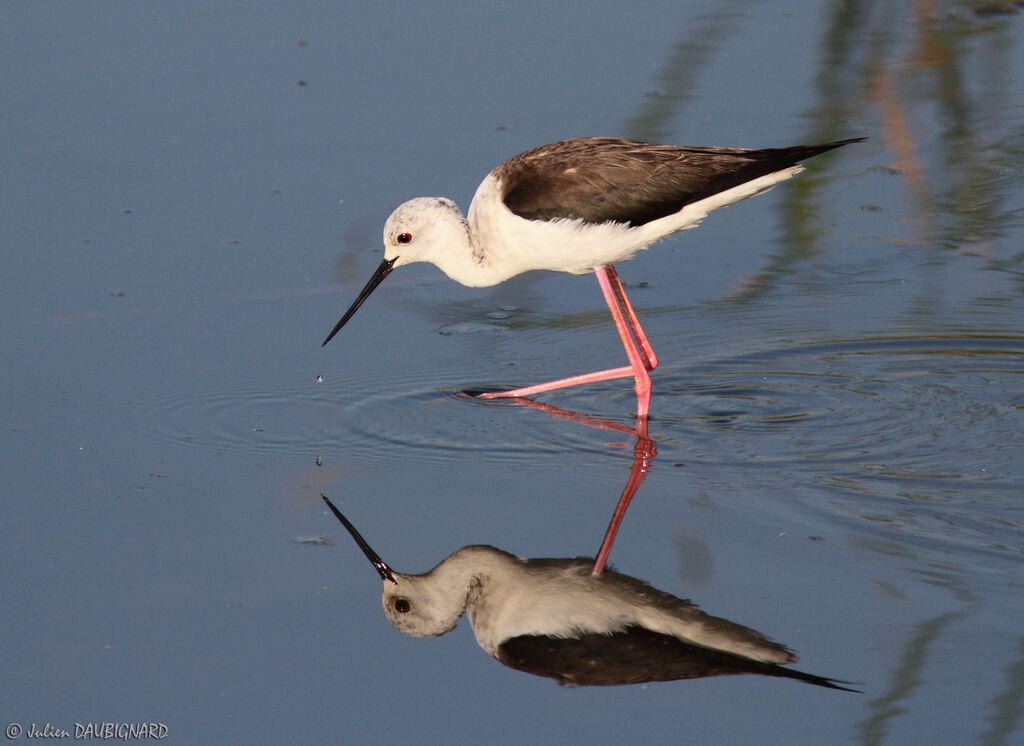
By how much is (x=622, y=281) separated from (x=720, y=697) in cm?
305

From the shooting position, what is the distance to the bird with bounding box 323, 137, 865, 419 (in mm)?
5379

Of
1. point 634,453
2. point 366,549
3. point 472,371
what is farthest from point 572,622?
point 472,371

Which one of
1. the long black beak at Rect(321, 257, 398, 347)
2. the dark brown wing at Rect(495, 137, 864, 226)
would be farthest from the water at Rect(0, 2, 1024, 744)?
the dark brown wing at Rect(495, 137, 864, 226)

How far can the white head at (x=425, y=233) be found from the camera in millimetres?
5609

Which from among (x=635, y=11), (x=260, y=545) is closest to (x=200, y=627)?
(x=260, y=545)

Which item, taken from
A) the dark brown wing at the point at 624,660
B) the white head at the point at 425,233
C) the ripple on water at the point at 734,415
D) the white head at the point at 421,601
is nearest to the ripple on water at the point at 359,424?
the ripple on water at the point at 734,415

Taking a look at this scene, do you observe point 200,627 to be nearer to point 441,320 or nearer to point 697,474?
point 697,474

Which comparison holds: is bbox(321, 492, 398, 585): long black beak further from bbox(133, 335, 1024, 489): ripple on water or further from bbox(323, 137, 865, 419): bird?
bbox(323, 137, 865, 419): bird

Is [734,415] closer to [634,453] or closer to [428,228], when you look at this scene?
[634,453]

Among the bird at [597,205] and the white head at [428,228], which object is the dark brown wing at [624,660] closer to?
the bird at [597,205]

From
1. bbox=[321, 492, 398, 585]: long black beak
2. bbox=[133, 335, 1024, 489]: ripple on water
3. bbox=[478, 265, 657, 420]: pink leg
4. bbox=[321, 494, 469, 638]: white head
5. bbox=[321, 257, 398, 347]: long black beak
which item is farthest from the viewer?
bbox=[321, 257, 398, 347]: long black beak

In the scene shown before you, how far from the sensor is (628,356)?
552 cm

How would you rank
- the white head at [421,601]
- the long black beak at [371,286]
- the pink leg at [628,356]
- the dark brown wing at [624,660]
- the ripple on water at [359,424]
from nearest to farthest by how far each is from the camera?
the dark brown wing at [624,660] → the white head at [421,601] → the ripple on water at [359,424] → the pink leg at [628,356] → the long black beak at [371,286]

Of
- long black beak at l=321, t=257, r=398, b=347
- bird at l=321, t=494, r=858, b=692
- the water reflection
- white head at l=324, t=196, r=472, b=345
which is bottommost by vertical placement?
the water reflection
